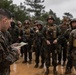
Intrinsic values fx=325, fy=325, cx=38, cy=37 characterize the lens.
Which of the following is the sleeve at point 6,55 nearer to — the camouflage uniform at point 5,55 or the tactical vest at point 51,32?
the camouflage uniform at point 5,55

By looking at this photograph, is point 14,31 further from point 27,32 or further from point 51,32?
point 51,32

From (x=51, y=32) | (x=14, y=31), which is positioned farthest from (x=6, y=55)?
(x=14, y=31)

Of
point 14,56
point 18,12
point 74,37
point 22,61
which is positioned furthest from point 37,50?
point 18,12

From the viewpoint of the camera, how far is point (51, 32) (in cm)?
1018

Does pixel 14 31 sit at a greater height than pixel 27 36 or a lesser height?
greater

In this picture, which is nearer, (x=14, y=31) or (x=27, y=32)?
(x=27, y=32)

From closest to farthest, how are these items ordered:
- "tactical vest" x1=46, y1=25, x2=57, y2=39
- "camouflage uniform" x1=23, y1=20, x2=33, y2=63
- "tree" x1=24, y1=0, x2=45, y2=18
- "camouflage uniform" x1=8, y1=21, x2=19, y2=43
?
"tactical vest" x1=46, y1=25, x2=57, y2=39
"camouflage uniform" x1=23, y1=20, x2=33, y2=63
"camouflage uniform" x1=8, y1=21, x2=19, y2=43
"tree" x1=24, y1=0, x2=45, y2=18

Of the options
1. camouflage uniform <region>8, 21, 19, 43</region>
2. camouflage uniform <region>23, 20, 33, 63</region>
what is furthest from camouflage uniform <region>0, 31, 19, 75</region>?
camouflage uniform <region>8, 21, 19, 43</region>

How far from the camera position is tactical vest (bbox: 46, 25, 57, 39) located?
10.1m

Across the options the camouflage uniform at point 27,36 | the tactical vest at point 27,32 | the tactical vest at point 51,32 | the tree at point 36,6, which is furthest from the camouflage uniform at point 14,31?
the tree at point 36,6

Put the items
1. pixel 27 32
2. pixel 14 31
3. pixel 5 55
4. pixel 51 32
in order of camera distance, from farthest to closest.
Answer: pixel 14 31, pixel 27 32, pixel 51 32, pixel 5 55

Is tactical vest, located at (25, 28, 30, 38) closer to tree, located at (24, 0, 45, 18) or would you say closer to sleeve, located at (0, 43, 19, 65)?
sleeve, located at (0, 43, 19, 65)

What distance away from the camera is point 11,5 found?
4650cm

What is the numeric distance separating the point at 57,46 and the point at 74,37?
7.21 feet
